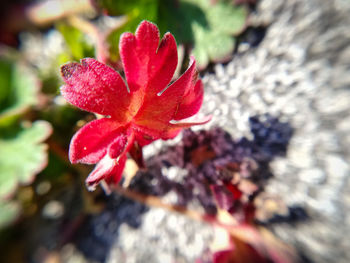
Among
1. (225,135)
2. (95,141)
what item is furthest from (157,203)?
(95,141)

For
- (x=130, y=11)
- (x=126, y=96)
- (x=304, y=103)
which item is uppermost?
(x=130, y=11)

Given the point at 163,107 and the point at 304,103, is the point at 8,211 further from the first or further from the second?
the point at 304,103

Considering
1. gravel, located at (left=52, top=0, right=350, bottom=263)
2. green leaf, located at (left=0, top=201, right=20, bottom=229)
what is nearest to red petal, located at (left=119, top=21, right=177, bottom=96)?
gravel, located at (left=52, top=0, right=350, bottom=263)

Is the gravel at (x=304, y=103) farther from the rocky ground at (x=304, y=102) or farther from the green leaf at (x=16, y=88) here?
the green leaf at (x=16, y=88)

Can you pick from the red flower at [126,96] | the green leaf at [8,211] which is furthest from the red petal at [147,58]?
the green leaf at [8,211]

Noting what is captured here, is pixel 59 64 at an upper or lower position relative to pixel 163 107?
upper

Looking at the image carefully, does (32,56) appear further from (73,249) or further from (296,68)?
(296,68)

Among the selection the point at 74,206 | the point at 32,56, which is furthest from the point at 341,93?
the point at 32,56
